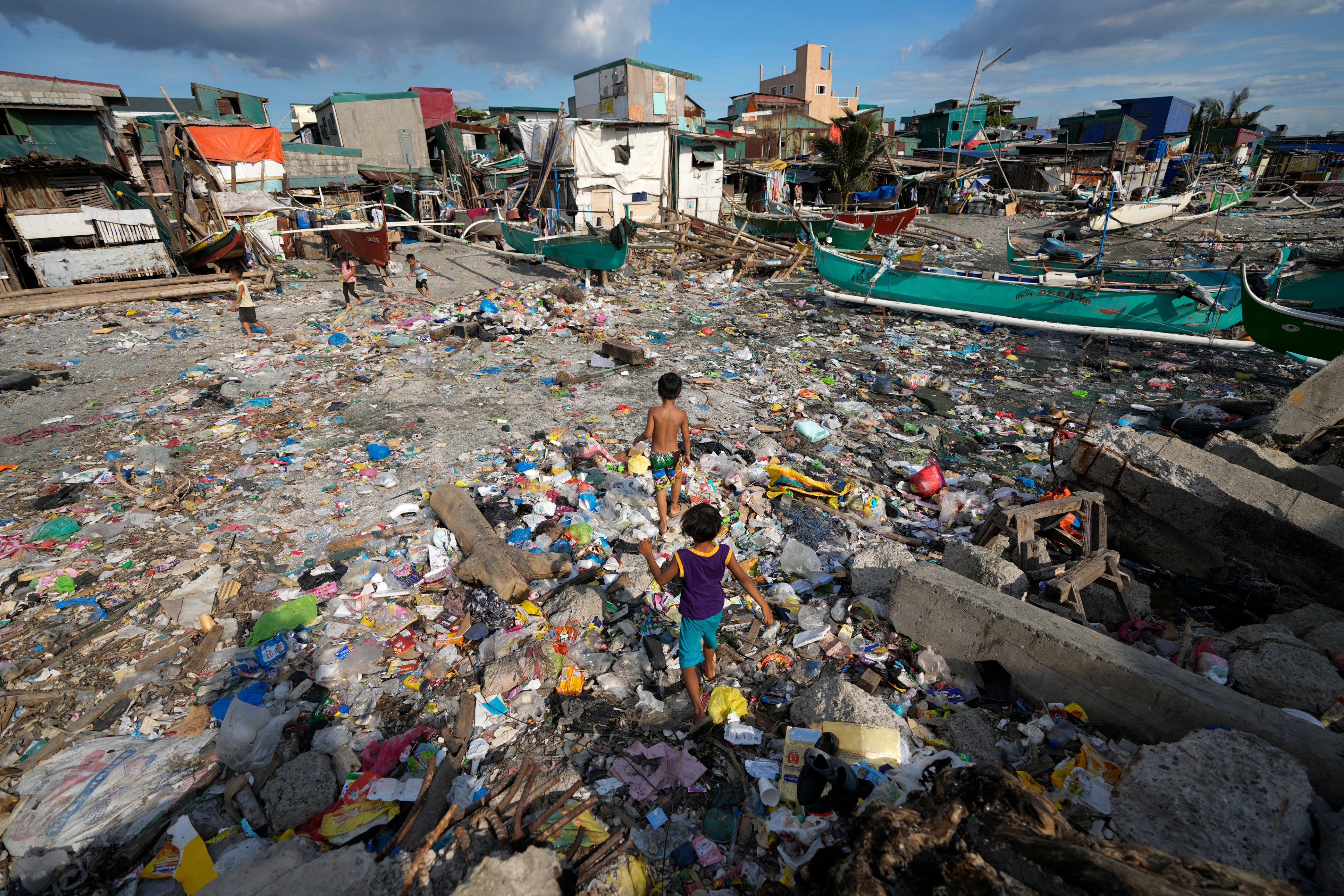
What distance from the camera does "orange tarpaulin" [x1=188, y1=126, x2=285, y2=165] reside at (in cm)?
1538

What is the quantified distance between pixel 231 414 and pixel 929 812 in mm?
7784

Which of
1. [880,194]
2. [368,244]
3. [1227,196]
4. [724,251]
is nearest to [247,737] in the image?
[368,244]

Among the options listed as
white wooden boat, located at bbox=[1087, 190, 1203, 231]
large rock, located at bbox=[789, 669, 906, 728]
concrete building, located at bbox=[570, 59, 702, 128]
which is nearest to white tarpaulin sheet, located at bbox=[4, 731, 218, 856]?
large rock, located at bbox=[789, 669, 906, 728]

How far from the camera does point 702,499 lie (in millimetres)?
4895

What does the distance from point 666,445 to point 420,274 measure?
36.2 feet

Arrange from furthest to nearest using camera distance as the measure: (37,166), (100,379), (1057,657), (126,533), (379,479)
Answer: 1. (37,166)
2. (100,379)
3. (379,479)
4. (126,533)
5. (1057,657)

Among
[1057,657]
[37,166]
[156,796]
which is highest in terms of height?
[37,166]

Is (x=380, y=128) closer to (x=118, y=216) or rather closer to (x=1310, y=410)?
(x=118, y=216)

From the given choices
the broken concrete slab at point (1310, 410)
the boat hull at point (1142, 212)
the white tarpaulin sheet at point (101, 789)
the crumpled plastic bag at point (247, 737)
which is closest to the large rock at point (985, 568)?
the broken concrete slab at point (1310, 410)

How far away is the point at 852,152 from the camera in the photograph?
67.8 feet

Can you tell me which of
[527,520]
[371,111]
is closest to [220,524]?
[527,520]

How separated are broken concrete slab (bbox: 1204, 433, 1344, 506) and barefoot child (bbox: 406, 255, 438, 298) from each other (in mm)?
12275

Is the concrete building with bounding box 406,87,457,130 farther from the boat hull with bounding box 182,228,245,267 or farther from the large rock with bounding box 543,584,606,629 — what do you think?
the large rock with bounding box 543,584,606,629

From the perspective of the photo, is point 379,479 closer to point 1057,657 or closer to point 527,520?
point 527,520
